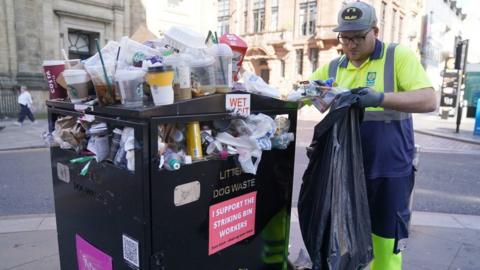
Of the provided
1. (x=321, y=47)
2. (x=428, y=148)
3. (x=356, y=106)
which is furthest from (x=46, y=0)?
(x=321, y=47)

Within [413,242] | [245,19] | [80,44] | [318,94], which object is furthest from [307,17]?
[318,94]

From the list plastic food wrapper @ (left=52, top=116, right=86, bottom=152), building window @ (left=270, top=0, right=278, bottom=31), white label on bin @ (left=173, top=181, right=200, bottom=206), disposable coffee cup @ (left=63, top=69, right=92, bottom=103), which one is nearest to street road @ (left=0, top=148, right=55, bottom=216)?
plastic food wrapper @ (left=52, top=116, right=86, bottom=152)

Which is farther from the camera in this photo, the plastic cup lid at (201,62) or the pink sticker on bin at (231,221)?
the pink sticker on bin at (231,221)

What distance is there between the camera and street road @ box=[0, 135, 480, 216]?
4.54 metres

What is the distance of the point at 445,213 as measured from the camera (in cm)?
438

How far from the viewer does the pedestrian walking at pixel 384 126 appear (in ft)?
6.45

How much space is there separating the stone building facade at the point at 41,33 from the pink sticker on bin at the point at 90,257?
14965mm

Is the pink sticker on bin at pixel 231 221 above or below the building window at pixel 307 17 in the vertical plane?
below

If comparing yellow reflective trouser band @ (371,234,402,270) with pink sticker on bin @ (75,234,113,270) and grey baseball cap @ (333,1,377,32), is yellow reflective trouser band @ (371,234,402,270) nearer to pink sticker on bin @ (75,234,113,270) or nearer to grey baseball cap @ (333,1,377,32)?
grey baseball cap @ (333,1,377,32)

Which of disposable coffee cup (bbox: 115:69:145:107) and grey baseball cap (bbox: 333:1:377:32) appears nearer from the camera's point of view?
disposable coffee cup (bbox: 115:69:145:107)

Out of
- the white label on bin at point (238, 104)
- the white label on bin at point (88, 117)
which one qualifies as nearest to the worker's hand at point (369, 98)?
the white label on bin at point (238, 104)

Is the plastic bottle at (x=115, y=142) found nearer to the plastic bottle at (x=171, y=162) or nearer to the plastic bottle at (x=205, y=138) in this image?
the plastic bottle at (x=171, y=162)

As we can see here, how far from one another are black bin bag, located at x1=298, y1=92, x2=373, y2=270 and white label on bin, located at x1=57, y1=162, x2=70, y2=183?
1.33 metres

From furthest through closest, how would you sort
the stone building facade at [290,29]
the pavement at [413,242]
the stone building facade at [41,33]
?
the stone building facade at [290,29], the stone building facade at [41,33], the pavement at [413,242]
